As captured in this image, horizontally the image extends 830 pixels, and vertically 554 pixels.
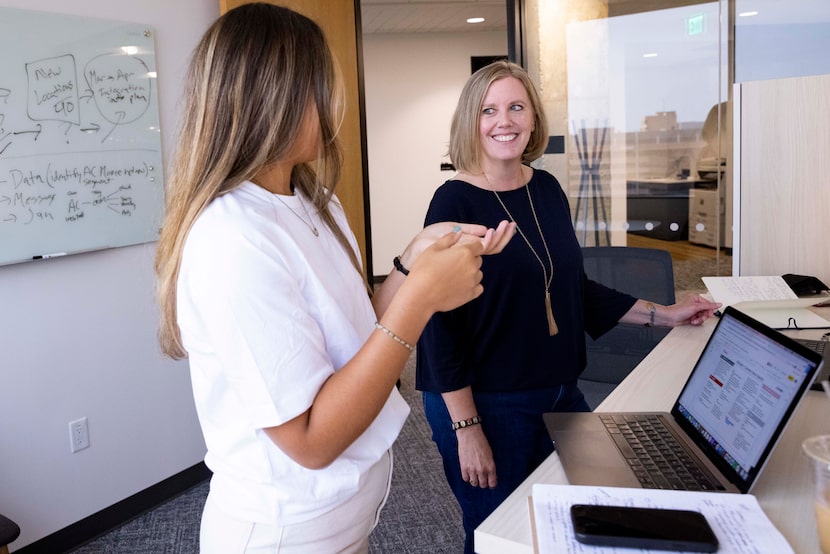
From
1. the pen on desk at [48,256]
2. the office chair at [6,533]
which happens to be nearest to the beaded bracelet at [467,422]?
the office chair at [6,533]

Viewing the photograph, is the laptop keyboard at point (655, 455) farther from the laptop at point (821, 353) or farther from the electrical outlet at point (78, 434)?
the electrical outlet at point (78, 434)

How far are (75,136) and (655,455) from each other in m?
2.36

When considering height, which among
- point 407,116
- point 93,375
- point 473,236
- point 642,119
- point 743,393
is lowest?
point 93,375

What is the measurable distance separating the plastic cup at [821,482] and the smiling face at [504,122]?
1.00m

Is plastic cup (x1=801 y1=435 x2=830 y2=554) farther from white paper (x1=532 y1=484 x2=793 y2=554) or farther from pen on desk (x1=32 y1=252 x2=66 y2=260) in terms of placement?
pen on desk (x1=32 y1=252 x2=66 y2=260)

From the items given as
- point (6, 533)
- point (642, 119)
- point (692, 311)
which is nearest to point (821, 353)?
point (692, 311)

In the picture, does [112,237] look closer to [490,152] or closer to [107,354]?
[107,354]

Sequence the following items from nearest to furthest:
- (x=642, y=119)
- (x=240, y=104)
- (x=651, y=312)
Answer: (x=240, y=104) < (x=651, y=312) < (x=642, y=119)

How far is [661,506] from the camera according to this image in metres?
0.95

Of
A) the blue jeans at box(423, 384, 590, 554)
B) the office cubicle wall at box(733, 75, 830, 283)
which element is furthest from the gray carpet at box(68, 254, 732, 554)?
the office cubicle wall at box(733, 75, 830, 283)

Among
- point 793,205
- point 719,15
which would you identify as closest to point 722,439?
point 793,205

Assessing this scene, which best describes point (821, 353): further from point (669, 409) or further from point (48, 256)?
point (48, 256)

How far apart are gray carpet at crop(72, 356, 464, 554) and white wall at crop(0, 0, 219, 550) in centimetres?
14

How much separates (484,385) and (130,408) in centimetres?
187
